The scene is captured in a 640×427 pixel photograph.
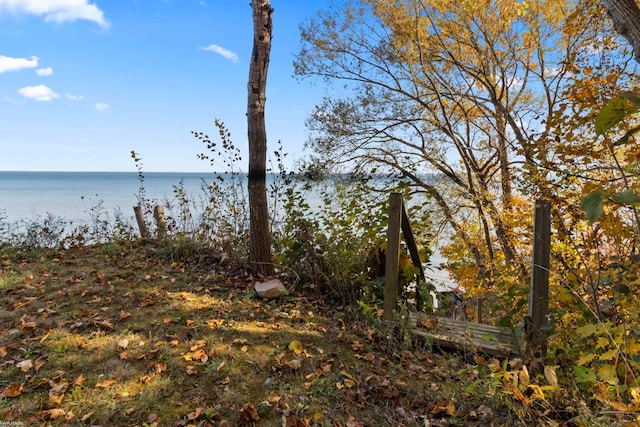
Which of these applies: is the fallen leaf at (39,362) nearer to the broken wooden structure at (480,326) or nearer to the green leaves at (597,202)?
the broken wooden structure at (480,326)

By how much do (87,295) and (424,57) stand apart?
10.1 meters

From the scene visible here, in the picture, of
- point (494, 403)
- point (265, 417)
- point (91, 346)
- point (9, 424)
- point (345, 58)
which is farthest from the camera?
point (345, 58)

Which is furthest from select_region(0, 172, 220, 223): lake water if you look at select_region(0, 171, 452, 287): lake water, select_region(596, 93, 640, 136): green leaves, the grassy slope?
select_region(596, 93, 640, 136): green leaves

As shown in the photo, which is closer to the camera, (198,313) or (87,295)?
(198,313)

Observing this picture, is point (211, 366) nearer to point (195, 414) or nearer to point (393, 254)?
point (195, 414)

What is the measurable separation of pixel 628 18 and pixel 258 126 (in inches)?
156

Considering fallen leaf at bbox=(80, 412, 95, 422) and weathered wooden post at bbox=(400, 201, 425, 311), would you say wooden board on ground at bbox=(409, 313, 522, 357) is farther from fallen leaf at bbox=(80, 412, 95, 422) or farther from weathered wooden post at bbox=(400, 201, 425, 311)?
fallen leaf at bbox=(80, 412, 95, 422)

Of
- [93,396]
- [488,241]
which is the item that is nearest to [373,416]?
[93,396]

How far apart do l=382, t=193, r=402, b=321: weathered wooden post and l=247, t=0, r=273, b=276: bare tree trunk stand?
6.41 feet

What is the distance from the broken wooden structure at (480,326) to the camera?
274 cm

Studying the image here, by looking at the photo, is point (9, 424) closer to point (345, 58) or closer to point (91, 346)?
point (91, 346)

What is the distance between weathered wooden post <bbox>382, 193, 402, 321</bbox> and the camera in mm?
3465

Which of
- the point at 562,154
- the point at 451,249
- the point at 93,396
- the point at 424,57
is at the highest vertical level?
the point at 424,57

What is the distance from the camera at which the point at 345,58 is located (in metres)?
11.4
